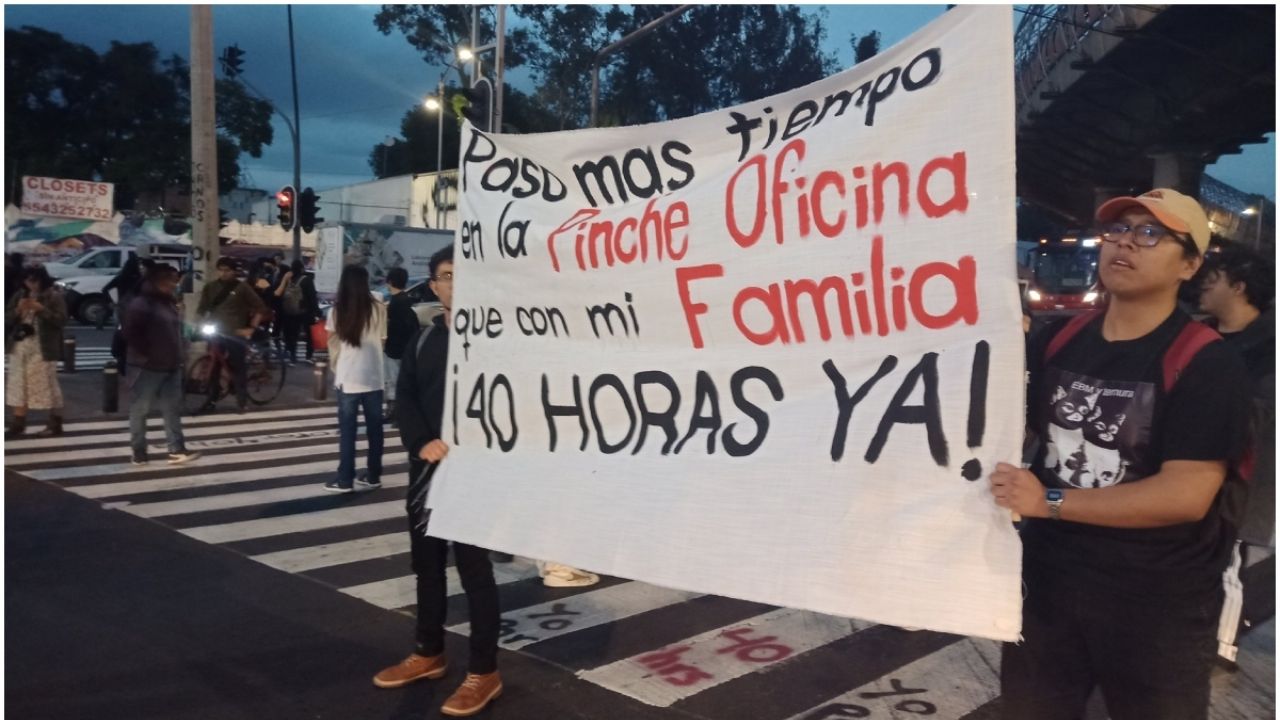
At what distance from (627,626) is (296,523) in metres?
3.17

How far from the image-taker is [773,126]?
2918 millimetres

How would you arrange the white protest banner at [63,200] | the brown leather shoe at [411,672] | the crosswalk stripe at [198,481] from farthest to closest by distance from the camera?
the white protest banner at [63,200] < the crosswalk stripe at [198,481] < the brown leather shoe at [411,672]

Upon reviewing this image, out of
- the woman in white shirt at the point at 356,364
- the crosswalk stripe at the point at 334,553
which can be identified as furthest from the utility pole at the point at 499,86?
the crosswalk stripe at the point at 334,553

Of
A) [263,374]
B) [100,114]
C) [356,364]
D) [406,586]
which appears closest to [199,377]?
[263,374]

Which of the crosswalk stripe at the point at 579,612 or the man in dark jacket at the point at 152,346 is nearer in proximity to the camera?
the crosswalk stripe at the point at 579,612

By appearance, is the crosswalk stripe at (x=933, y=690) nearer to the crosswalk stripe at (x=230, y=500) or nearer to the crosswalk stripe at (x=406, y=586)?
the crosswalk stripe at (x=406, y=586)

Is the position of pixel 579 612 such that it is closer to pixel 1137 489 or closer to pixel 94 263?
pixel 1137 489

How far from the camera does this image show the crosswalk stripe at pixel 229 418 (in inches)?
451

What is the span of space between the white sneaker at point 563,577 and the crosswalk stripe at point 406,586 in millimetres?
168

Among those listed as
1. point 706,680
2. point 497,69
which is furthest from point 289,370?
point 706,680

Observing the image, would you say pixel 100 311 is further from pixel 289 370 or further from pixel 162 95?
pixel 162 95

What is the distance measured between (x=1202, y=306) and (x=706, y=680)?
2.83 m

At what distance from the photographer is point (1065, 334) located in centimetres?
260

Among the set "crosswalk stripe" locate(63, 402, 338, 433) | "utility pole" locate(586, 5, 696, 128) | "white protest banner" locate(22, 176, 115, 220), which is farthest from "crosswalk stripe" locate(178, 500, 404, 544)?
"white protest banner" locate(22, 176, 115, 220)
